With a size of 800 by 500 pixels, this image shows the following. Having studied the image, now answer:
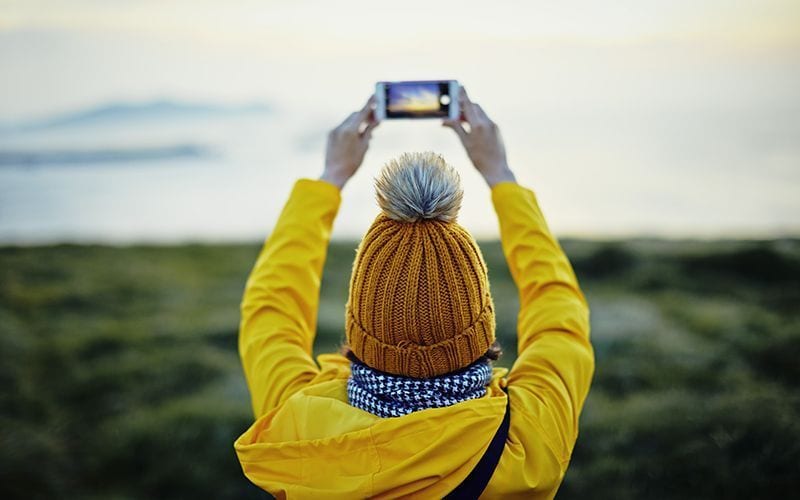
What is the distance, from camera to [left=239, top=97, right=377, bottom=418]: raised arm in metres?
2.33

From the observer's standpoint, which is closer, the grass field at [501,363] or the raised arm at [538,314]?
the raised arm at [538,314]

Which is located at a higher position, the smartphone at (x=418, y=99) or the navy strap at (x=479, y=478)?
the smartphone at (x=418, y=99)

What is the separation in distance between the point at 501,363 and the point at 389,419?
3.83 m

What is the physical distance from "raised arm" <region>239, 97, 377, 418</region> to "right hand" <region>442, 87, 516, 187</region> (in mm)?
335

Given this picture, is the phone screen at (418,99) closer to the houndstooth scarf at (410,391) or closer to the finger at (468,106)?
the finger at (468,106)

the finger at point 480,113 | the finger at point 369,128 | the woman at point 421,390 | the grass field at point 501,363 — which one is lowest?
the grass field at point 501,363

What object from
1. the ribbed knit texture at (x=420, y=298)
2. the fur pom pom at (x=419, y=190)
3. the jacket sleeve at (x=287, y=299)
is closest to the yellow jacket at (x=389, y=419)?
the jacket sleeve at (x=287, y=299)

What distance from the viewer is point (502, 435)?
6.61 feet

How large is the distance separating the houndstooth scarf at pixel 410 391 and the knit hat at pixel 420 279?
0.03 meters

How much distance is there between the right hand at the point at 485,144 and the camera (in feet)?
8.21

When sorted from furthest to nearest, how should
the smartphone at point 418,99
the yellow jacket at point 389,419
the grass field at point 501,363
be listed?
the grass field at point 501,363 < the smartphone at point 418,99 < the yellow jacket at point 389,419

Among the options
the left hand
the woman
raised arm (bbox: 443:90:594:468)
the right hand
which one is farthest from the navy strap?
the left hand

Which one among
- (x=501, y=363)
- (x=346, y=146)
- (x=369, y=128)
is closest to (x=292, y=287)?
(x=346, y=146)

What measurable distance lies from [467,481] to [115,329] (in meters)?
5.15
